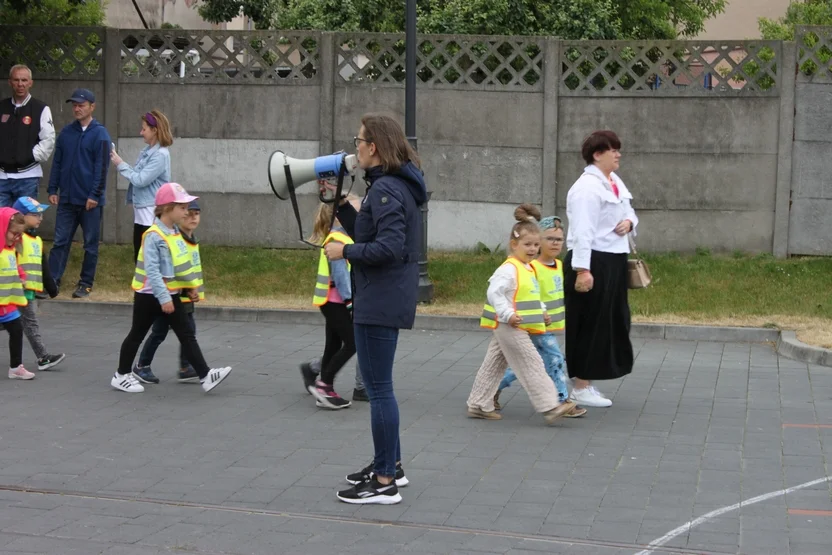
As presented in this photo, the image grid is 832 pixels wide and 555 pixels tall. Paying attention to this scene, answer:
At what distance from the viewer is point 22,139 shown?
12602 mm

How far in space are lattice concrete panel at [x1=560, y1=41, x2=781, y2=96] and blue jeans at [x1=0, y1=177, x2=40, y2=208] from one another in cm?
577

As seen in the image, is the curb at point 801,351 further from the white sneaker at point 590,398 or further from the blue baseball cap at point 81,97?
the blue baseball cap at point 81,97

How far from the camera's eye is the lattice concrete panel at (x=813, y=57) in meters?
13.2

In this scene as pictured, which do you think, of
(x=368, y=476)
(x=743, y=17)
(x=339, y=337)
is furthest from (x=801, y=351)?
(x=743, y=17)

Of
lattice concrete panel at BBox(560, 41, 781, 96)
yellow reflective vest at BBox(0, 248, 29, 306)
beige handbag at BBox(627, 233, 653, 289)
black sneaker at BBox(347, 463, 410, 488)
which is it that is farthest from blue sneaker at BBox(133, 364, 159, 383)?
lattice concrete panel at BBox(560, 41, 781, 96)

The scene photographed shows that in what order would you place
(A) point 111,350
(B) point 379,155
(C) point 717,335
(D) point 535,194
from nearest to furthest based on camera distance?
(B) point 379,155
(A) point 111,350
(C) point 717,335
(D) point 535,194

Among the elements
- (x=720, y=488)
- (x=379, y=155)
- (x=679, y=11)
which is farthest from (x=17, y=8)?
(x=679, y=11)

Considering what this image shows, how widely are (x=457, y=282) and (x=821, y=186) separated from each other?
4.07 metres

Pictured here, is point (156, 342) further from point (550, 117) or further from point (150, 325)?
point (550, 117)

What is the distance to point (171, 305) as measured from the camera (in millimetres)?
8469

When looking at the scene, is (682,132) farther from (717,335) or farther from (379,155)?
(379,155)

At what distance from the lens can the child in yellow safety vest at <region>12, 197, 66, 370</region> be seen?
916cm

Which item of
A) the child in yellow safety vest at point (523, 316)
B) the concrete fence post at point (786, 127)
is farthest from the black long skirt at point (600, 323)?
the concrete fence post at point (786, 127)

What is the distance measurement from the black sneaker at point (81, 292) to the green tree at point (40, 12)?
346cm
